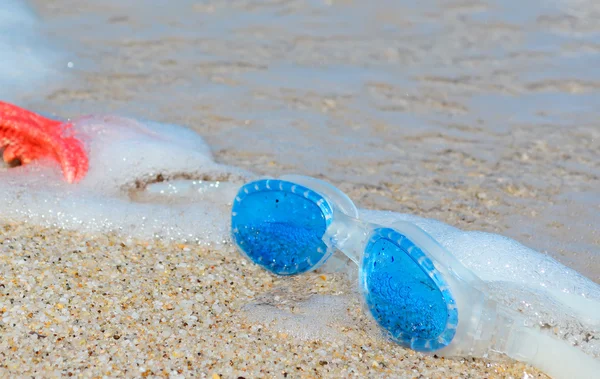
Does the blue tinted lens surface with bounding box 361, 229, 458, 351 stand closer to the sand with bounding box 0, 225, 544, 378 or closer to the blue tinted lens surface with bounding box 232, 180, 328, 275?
the sand with bounding box 0, 225, 544, 378

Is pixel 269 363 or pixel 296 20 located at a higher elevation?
pixel 296 20

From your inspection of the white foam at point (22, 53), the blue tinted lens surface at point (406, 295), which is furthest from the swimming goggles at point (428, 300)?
the white foam at point (22, 53)

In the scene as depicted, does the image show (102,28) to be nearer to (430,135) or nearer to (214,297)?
(430,135)

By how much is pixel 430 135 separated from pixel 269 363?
156 centimetres

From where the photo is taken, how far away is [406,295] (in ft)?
6.09

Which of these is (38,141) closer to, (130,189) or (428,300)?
(130,189)

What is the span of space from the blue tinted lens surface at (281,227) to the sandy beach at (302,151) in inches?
2.2

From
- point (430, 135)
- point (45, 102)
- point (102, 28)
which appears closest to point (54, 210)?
point (45, 102)

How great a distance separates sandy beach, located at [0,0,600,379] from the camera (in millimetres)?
1878

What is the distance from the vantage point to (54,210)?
241 centimetres

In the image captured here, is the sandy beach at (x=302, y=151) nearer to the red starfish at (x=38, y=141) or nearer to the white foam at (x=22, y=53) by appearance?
the white foam at (x=22, y=53)

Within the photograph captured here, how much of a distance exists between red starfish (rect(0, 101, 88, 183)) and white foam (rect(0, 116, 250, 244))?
4 centimetres

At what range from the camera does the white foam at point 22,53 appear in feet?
11.7

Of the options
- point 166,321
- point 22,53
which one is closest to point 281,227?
point 166,321
